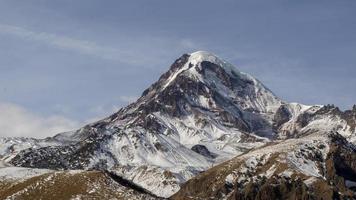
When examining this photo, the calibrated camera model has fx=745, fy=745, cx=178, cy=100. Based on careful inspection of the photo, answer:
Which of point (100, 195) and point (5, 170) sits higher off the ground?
point (5, 170)

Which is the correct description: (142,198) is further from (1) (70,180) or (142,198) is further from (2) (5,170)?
(2) (5,170)

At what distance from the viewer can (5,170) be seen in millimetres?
198750

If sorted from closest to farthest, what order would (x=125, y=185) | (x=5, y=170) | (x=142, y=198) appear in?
(x=142, y=198) < (x=125, y=185) < (x=5, y=170)

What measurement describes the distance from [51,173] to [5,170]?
17002 mm

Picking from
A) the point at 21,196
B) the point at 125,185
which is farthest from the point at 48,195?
the point at 125,185

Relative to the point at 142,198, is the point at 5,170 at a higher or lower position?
higher

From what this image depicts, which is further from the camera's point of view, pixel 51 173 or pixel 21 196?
pixel 51 173

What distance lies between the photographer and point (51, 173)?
189000 mm

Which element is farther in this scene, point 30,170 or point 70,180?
point 30,170

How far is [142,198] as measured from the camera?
566 feet

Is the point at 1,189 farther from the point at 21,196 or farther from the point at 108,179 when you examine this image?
the point at 108,179

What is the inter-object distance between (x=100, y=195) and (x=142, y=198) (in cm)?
976

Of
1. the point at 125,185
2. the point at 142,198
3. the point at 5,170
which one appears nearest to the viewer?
Answer: the point at 142,198

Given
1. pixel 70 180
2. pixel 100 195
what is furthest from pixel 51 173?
pixel 100 195
